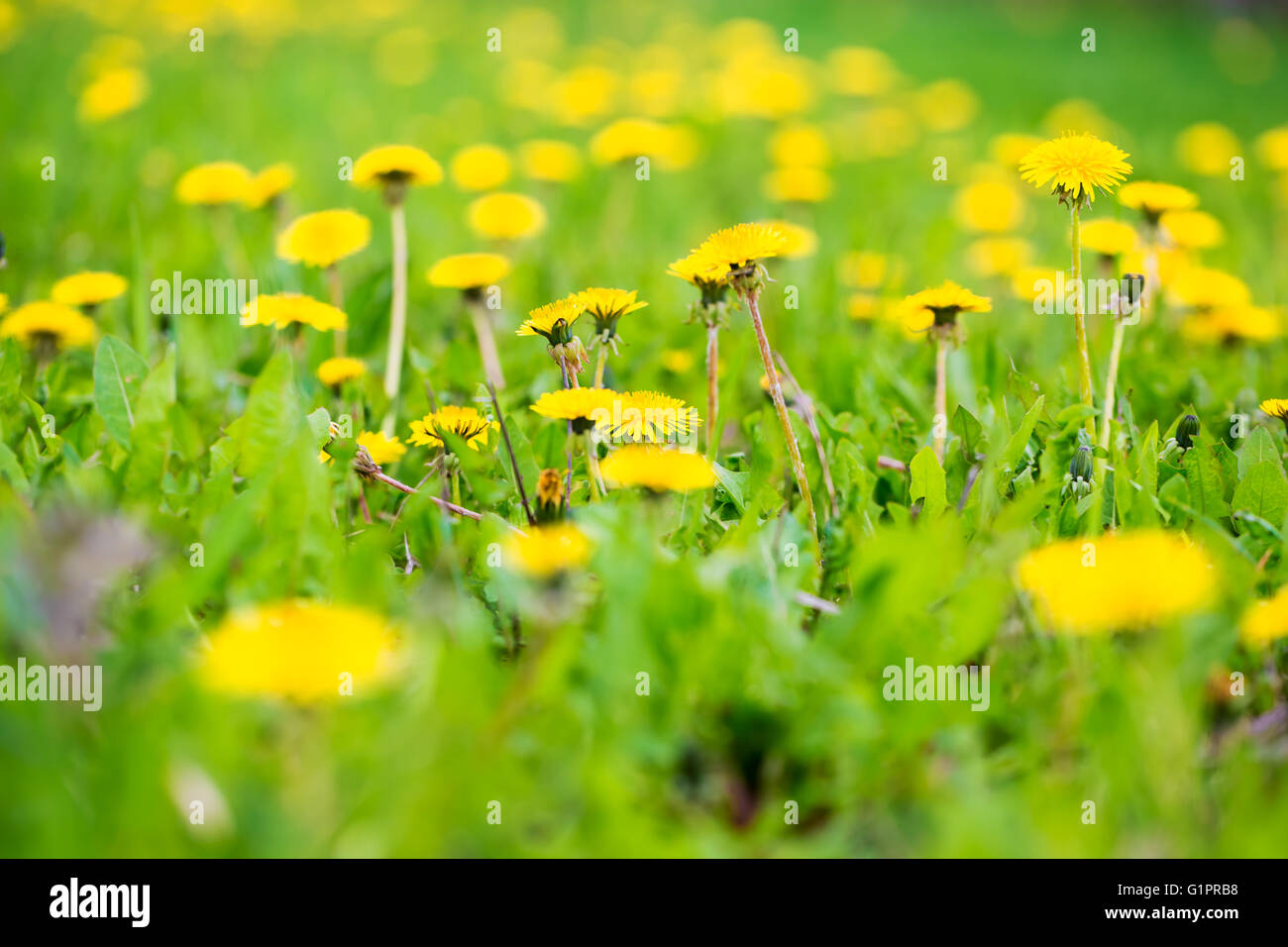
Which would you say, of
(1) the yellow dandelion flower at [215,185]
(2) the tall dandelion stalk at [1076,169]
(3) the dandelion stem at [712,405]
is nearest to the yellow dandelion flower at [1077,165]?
(2) the tall dandelion stalk at [1076,169]

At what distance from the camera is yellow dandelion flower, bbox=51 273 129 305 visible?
84.3 inches

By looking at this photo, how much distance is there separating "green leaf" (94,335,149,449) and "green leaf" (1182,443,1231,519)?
1772 mm

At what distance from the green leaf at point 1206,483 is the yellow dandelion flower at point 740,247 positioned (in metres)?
0.80

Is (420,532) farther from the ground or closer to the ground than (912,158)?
closer to the ground

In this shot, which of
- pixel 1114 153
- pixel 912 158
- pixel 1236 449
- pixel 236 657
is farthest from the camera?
pixel 912 158

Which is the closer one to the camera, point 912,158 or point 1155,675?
point 1155,675

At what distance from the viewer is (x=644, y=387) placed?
2.20 m

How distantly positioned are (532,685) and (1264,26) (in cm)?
1397

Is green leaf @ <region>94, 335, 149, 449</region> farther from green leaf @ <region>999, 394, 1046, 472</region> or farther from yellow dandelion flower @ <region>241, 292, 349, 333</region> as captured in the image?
green leaf @ <region>999, 394, 1046, 472</region>

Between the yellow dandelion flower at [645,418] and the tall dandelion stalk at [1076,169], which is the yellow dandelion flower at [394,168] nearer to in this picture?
the yellow dandelion flower at [645,418]

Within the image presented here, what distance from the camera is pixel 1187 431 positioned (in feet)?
5.64
